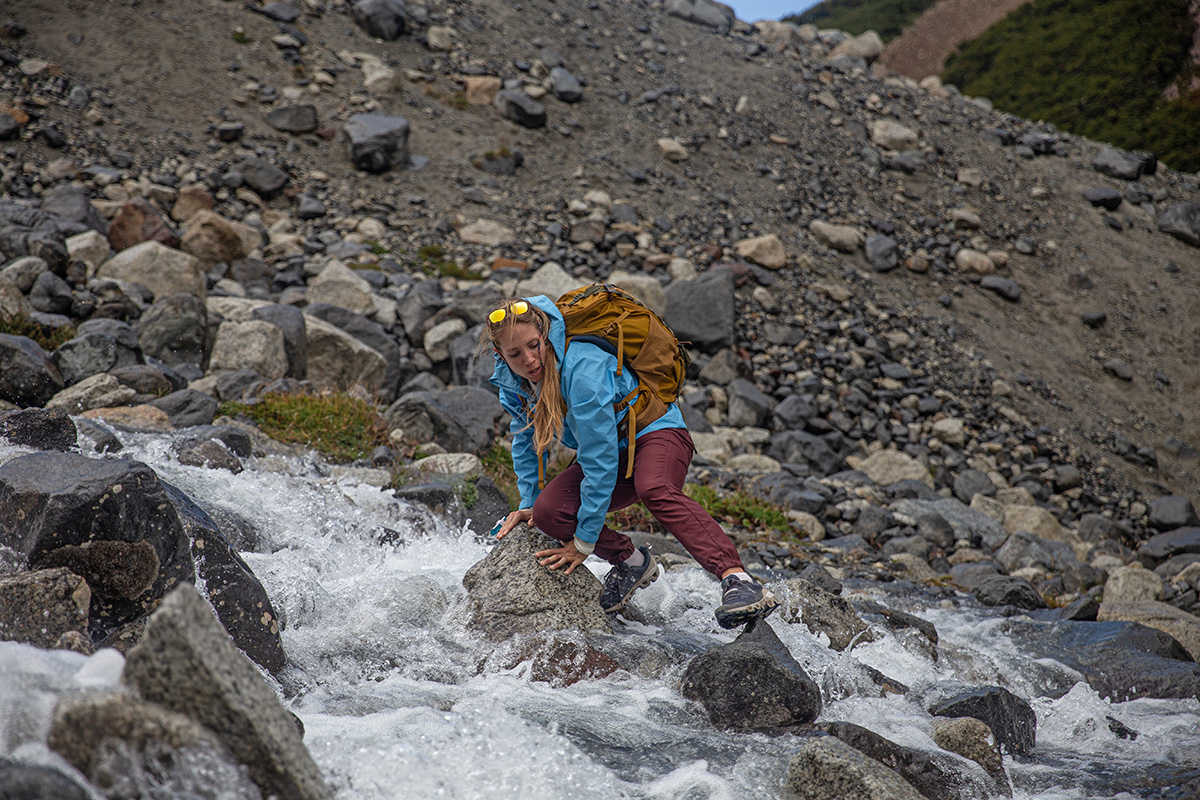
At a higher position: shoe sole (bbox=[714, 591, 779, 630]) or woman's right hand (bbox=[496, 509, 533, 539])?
shoe sole (bbox=[714, 591, 779, 630])

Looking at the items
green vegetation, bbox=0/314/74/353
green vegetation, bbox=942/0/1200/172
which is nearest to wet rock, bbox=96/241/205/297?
green vegetation, bbox=0/314/74/353

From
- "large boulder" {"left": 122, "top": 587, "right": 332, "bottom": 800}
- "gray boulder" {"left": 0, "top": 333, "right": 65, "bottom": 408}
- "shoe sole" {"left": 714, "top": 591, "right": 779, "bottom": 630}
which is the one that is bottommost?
"gray boulder" {"left": 0, "top": 333, "right": 65, "bottom": 408}

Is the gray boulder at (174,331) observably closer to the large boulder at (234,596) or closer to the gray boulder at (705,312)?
the large boulder at (234,596)

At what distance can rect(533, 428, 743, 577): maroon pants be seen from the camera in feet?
14.4

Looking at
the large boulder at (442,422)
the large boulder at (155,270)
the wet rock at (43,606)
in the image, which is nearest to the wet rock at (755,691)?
the wet rock at (43,606)

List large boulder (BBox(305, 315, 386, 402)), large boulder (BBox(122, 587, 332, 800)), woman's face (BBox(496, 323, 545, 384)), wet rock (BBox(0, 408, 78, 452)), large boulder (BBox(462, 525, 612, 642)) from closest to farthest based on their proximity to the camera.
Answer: large boulder (BBox(122, 587, 332, 800))
woman's face (BBox(496, 323, 545, 384))
large boulder (BBox(462, 525, 612, 642))
wet rock (BBox(0, 408, 78, 452))
large boulder (BBox(305, 315, 386, 402))

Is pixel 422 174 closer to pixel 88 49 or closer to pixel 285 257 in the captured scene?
pixel 285 257

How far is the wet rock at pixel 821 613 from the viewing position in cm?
537

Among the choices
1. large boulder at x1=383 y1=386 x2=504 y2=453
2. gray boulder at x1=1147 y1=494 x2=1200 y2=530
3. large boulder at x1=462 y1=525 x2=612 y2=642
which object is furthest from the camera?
gray boulder at x1=1147 y1=494 x2=1200 y2=530

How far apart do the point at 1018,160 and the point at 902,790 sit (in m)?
22.6

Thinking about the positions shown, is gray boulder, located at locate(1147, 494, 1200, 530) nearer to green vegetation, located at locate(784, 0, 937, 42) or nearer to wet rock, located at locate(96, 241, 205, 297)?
wet rock, located at locate(96, 241, 205, 297)

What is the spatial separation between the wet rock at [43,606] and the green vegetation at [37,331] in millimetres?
7277

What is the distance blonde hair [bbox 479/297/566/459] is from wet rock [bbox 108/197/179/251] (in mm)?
11669

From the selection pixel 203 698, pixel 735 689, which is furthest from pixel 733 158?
pixel 203 698
